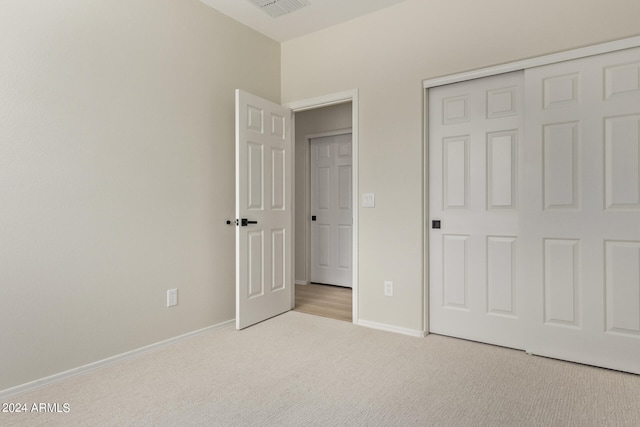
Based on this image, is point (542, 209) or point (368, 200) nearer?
point (542, 209)

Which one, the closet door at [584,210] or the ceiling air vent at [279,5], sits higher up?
the ceiling air vent at [279,5]

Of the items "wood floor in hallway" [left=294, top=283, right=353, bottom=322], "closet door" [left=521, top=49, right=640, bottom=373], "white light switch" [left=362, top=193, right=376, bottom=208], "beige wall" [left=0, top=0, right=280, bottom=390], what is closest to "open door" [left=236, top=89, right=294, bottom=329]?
"beige wall" [left=0, top=0, right=280, bottom=390]

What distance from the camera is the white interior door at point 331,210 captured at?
479 cm

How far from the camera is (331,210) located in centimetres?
493

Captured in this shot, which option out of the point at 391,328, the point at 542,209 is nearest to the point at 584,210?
the point at 542,209

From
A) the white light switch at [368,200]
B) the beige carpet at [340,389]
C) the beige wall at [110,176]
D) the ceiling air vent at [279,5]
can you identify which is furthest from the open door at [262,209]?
the white light switch at [368,200]

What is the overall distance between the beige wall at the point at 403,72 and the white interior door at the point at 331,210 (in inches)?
57.9

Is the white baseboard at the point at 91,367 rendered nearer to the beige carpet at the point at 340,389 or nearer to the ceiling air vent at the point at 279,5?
the beige carpet at the point at 340,389

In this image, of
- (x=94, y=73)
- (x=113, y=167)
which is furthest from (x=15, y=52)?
(x=113, y=167)

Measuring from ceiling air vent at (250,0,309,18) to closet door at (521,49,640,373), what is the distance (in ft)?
5.95

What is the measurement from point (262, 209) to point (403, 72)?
1653 mm

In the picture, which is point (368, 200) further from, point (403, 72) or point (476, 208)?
point (403, 72)

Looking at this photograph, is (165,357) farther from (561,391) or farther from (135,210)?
(561,391)

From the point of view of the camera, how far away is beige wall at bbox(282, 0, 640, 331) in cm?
247
